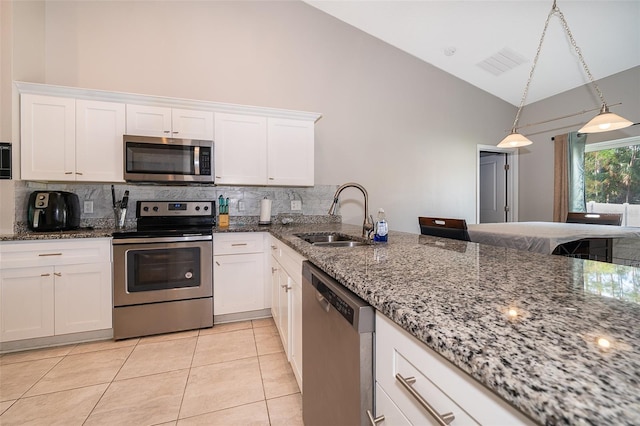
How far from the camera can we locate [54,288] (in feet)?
6.89

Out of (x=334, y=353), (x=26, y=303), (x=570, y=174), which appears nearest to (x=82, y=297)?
(x=26, y=303)

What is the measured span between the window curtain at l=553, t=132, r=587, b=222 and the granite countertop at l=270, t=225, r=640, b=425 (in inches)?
Answer: 148

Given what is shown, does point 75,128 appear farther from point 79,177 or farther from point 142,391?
point 142,391

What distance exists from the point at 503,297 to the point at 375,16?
375 cm

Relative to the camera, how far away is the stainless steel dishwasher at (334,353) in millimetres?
723

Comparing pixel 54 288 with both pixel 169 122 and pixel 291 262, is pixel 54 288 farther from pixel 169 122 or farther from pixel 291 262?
pixel 291 262

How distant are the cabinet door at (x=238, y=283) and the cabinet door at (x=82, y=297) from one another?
2.73 feet

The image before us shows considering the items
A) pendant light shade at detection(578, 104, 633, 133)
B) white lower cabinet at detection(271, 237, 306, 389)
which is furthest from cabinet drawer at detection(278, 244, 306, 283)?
pendant light shade at detection(578, 104, 633, 133)

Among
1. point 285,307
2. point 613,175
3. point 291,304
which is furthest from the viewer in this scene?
point 613,175

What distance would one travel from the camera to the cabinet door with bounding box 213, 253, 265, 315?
2500 mm

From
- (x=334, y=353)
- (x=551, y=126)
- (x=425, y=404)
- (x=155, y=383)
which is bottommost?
(x=155, y=383)

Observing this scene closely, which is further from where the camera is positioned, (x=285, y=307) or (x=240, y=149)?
(x=240, y=149)

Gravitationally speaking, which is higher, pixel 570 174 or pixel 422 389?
pixel 570 174

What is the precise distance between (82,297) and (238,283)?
1195mm
